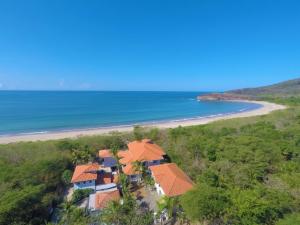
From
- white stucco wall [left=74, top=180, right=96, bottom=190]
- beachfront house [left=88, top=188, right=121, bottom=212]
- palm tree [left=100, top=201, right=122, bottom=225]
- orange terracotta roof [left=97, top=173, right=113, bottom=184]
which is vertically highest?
palm tree [left=100, top=201, right=122, bottom=225]

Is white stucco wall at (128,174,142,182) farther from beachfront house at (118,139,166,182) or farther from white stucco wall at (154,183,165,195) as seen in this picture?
white stucco wall at (154,183,165,195)

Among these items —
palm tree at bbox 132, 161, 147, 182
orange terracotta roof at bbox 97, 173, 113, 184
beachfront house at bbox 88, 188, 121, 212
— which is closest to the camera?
beachfront house at bbox 88, 188, 121, 212

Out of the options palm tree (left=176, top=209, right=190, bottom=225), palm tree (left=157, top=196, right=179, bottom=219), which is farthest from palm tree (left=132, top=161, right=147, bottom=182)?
palm tree (left=176, top=209, right=190, bottom=225)

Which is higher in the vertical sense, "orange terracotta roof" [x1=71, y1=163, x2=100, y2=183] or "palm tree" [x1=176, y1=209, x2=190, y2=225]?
"orange terracotta roof" [x1=71, y1=163, x2=100, y2=183]

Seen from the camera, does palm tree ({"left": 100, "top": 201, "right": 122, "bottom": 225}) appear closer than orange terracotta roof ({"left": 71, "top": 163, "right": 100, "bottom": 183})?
Yes

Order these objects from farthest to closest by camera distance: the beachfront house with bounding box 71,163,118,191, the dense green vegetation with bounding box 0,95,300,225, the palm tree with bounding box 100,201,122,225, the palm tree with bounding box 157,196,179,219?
1. the beachfront house with bounding box 71,163,118,191
2. the palm tree with bounding box 157,196,179,219
3. the palm tree with bounding box 100,201,122,225
4. the dense green vegetation with bounding box 0,95,300,225

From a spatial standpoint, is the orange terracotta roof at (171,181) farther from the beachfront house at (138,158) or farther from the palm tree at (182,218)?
the beachfront house at (138,158)

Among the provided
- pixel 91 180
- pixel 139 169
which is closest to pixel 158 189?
pixel 139 169
